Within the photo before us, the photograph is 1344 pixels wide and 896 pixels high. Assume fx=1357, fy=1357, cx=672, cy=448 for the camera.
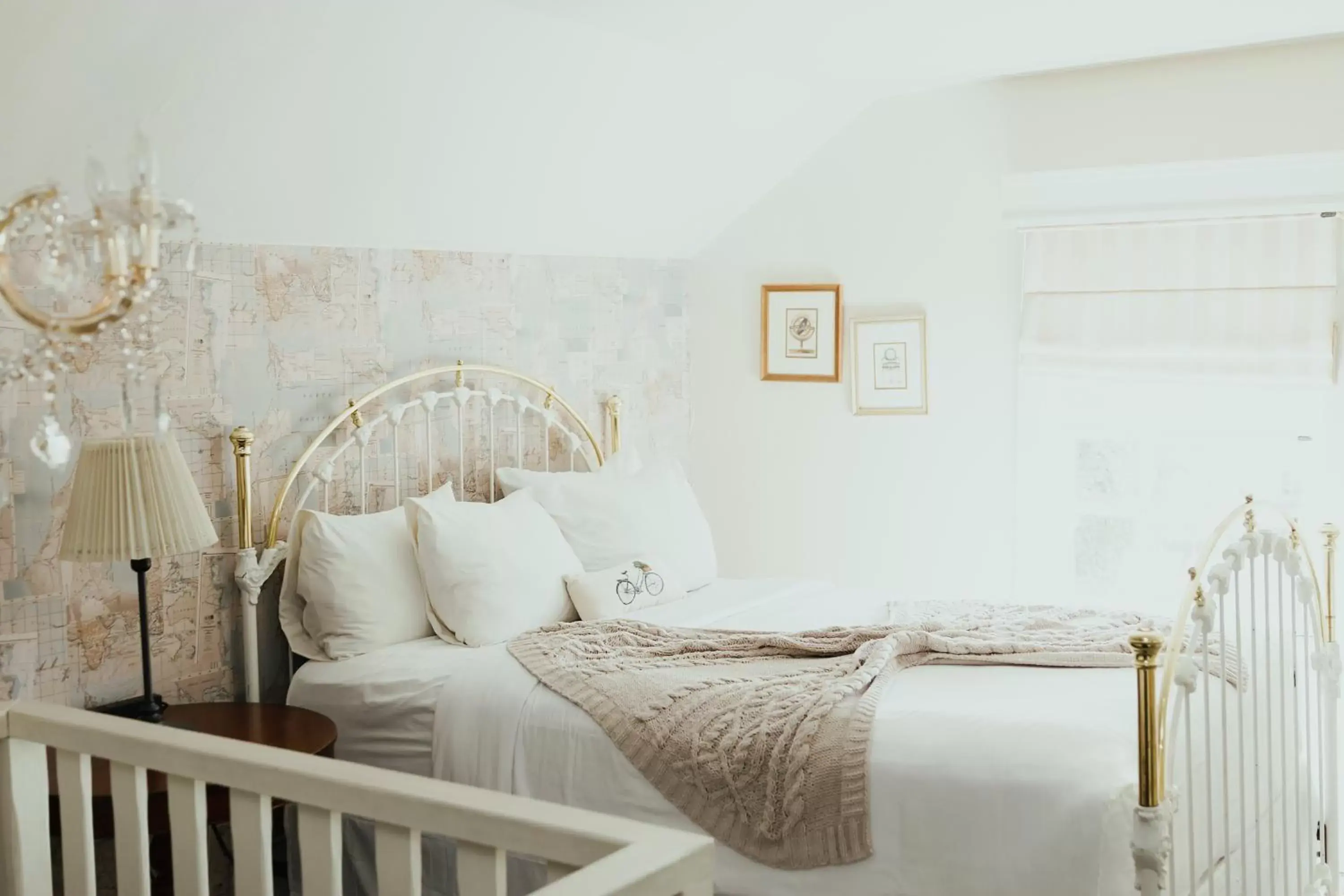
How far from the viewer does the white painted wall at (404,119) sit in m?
2.44

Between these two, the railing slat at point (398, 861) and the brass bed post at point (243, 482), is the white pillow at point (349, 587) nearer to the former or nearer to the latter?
the brass bed post at point (243, 482)

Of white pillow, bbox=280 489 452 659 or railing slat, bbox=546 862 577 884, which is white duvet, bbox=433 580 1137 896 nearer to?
white pillow, bbox=280 489 452 659

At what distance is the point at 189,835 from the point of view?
67.0 inches

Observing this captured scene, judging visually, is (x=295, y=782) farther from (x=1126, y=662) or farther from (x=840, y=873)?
(x=1126, y=662)

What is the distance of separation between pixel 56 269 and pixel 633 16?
6.91ft

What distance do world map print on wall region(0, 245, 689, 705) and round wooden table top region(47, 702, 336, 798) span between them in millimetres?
170

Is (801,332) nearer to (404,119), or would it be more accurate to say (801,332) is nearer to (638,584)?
(638,584)

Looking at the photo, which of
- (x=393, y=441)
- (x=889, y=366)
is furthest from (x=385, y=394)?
(x=889, y=366)

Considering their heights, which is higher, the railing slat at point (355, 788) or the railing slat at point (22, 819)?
the railing slat at point (355, 788)

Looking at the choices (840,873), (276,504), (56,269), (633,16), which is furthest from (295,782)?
(633,16)

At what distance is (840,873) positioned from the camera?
240 centimetres

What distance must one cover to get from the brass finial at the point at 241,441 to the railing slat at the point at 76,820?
1331 mm

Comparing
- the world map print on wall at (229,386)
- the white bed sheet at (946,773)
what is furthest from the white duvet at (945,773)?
the world map print on wall at (229,386)

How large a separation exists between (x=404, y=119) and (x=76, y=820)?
5.90 feet
